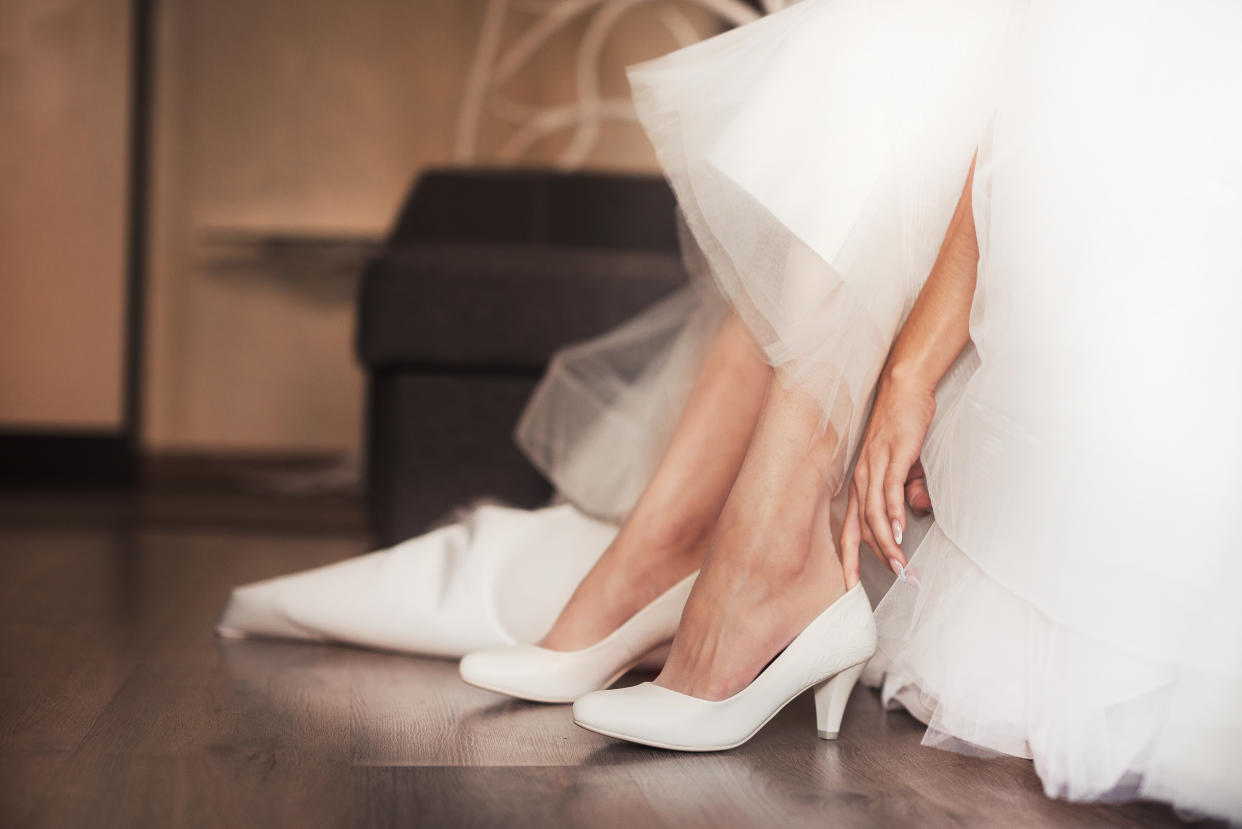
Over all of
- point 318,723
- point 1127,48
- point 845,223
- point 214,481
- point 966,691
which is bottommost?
point 214,481

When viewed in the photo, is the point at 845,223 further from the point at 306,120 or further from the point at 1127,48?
the point at 306,120

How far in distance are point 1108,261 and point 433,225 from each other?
2000mm

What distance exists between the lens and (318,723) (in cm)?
88

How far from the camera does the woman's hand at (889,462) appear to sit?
2.72 ft

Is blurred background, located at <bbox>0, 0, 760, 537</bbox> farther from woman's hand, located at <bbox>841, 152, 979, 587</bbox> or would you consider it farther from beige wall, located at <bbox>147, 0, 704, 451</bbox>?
woman's hand, located at <bbox>841, 152, 979, 587</bbox>

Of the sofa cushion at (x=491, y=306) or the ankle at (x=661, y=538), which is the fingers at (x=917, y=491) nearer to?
the ankle at (x=661, y=538)

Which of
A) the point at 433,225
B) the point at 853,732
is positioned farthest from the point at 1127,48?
the point at 433,225

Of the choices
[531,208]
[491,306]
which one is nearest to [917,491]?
[491,306]

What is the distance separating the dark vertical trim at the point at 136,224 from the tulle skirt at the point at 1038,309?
2821mm

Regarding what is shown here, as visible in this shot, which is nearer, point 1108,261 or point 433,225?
point 1108,261

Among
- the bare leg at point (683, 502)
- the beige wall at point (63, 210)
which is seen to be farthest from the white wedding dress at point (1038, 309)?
the beige wall at point (63, 210)

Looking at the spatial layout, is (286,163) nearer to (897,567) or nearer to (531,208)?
(531,208)

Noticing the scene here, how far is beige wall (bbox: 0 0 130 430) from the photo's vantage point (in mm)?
3154

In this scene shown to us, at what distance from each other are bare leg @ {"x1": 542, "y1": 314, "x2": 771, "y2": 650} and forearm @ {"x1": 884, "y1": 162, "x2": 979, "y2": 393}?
5.8 inches
